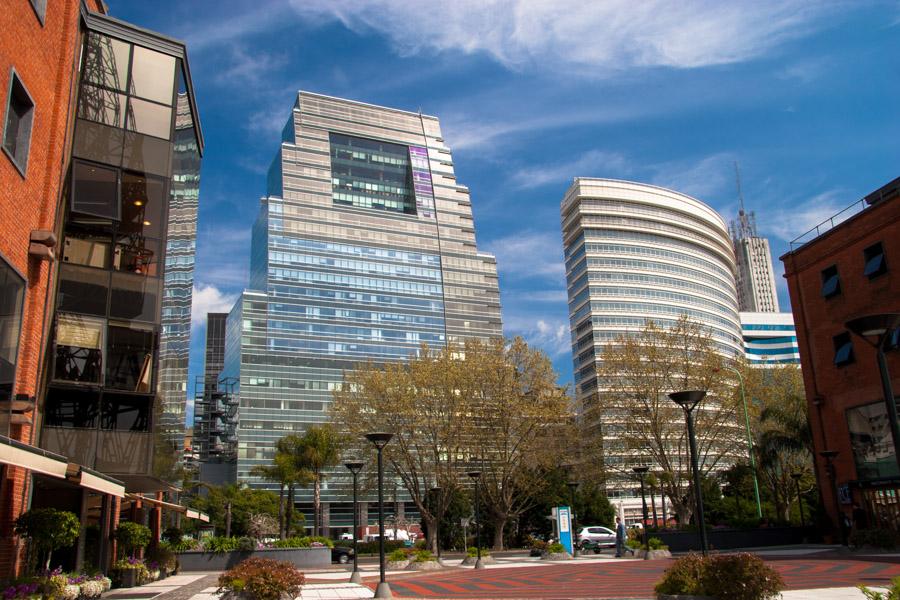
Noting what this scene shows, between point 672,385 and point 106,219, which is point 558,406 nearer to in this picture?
point 672,385

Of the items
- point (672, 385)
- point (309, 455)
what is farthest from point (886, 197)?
point (309, 455)

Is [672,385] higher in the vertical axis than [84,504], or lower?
higher

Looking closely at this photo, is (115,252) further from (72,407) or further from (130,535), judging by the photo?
(130,535)

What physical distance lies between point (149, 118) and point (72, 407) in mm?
9340

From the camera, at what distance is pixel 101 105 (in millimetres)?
21953

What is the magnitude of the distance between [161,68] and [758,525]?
40912 mm

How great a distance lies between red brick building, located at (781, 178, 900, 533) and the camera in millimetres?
33000

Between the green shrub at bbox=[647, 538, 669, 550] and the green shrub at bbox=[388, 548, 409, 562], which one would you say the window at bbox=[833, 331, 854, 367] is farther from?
the green shrub at bbox=[388, 548, 409, 562]

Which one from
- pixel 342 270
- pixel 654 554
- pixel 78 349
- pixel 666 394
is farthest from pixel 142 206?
pixel 342 270

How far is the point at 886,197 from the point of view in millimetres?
33625

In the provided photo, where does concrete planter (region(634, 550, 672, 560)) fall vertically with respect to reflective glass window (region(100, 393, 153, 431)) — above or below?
below

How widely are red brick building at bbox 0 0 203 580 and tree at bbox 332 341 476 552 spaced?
81.4ft

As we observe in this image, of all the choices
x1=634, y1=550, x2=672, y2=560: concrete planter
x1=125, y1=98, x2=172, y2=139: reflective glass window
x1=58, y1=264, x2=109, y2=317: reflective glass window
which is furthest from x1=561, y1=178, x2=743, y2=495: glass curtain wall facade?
x1=58, y1=264, x2=109, y2=317: reflective glass window

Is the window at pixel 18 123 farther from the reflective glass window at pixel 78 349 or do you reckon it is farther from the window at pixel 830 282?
the window at pixel 830 282
